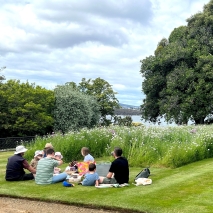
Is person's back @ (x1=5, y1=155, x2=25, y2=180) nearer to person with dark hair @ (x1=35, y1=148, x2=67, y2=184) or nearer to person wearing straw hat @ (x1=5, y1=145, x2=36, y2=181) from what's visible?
person wearing straw hat @ (x1=5, y1=145, x2=36, y2=181)

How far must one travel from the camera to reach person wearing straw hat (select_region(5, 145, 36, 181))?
9906 millimetres

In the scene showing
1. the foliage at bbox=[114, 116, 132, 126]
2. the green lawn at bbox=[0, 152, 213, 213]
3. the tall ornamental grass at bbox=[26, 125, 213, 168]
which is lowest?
the green lawn at bbox=[0, 152, 213, 213]

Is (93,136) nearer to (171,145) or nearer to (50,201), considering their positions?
(171,145)

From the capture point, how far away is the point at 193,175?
9969 mm

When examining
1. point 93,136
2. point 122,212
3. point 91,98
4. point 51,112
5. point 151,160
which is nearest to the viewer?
point 122,212

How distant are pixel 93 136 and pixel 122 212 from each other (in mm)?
8861

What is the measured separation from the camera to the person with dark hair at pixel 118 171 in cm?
Result: 882

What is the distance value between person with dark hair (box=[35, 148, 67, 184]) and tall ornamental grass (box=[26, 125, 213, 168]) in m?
3.77

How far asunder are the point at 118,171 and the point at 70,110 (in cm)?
2514

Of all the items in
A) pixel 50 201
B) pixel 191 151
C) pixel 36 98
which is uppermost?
pixel 36 98

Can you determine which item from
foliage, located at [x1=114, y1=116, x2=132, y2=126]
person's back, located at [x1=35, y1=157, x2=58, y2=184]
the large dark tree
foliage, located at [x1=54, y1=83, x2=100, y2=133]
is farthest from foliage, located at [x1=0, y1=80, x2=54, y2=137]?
person's back, located at [x1=35, y1=157, x2=58, y2=184]

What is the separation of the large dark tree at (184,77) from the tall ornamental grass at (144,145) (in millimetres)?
11477

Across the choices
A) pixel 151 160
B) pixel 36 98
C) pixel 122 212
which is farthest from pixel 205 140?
pixel 36 98

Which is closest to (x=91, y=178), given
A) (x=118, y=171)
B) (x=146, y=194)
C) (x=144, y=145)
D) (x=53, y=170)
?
(x=118, y=171)
